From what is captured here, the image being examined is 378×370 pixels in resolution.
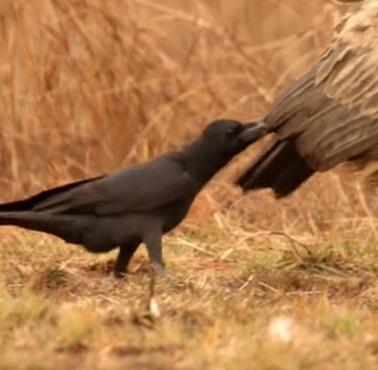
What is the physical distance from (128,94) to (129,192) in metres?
2.70

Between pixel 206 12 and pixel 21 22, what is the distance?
3.82 ft

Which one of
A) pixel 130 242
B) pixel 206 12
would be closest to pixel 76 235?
pixel 130 242

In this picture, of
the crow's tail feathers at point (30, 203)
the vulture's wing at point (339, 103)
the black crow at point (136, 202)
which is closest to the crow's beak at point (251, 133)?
the black crow at point (136, 202)

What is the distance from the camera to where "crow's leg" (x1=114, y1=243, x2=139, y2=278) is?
5.68 meters

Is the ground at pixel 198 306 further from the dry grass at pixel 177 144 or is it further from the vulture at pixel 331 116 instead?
the vulture at pixel 331 116

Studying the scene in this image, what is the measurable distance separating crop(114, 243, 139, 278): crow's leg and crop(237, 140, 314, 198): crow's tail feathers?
819 millimetres

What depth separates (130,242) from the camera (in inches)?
221

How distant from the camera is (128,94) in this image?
8266 mm

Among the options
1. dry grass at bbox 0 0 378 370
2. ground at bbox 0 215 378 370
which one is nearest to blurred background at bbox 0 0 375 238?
dry grass at bbox 0 0 378 370

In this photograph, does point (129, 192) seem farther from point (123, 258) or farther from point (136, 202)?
point (123, 258)

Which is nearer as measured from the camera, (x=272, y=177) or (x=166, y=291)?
(x=166, y=291)

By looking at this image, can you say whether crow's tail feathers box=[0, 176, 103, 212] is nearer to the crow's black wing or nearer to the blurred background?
the crow's black wing

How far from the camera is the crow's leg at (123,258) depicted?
18.6 feet

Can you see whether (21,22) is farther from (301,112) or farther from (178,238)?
(301,112)
